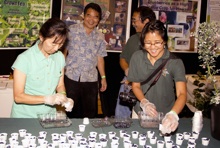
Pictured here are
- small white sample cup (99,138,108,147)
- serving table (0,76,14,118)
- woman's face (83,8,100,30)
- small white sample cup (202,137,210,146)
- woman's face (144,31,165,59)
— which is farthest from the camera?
serving table (0,76,14,118)

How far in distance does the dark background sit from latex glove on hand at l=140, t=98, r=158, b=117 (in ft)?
5.59

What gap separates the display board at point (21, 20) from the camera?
3.69 meters

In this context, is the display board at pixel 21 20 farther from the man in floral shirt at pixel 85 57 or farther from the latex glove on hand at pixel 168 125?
the latex glove on hand at pixel 168 125

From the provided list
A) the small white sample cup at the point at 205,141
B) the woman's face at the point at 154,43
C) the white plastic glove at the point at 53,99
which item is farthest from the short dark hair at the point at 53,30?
the small white sample cup at the point at 205,141

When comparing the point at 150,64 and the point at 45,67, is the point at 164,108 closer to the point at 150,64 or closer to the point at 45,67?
the point at 150,64

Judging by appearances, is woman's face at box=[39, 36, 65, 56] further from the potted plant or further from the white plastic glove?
the potted plant

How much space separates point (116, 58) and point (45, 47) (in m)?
→ 2.19

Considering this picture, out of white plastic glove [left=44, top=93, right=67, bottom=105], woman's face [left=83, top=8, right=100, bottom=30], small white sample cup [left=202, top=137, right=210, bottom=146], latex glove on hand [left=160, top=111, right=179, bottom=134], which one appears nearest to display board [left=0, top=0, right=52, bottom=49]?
woman's face [left=83, top=8, right=100, bottom=30]

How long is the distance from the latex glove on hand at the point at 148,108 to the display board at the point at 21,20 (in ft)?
6.63

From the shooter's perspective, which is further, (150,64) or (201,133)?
(150,64)

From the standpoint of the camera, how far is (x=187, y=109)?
463 centimetres

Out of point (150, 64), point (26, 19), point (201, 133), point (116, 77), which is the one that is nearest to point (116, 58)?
point (116, 77)

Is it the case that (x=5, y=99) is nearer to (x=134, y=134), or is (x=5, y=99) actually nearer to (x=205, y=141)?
(x=134, y=134)

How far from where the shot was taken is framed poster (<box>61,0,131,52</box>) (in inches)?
157
